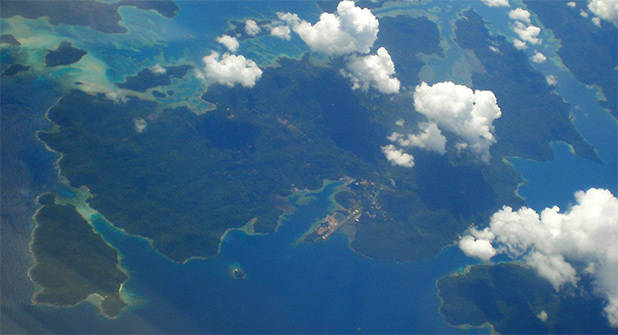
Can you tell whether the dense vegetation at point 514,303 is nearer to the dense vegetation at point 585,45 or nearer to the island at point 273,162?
the island at point 273,162

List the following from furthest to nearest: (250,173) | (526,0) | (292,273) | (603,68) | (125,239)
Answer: (526,0) < (603,68) < (250,173) < (292,273) < (125,239)

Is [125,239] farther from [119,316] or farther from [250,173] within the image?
[250,173]

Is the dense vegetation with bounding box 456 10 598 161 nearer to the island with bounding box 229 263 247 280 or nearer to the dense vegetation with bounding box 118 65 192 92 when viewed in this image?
the island with bounding box 229 263 247 280

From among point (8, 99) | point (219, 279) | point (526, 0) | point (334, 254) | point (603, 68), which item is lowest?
point (219, 279)

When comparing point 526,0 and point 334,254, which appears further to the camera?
point 526,0

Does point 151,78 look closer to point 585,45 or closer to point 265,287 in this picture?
point 265,287

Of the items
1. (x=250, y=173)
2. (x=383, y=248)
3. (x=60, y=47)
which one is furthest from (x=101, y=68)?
(x=383, y=248)
